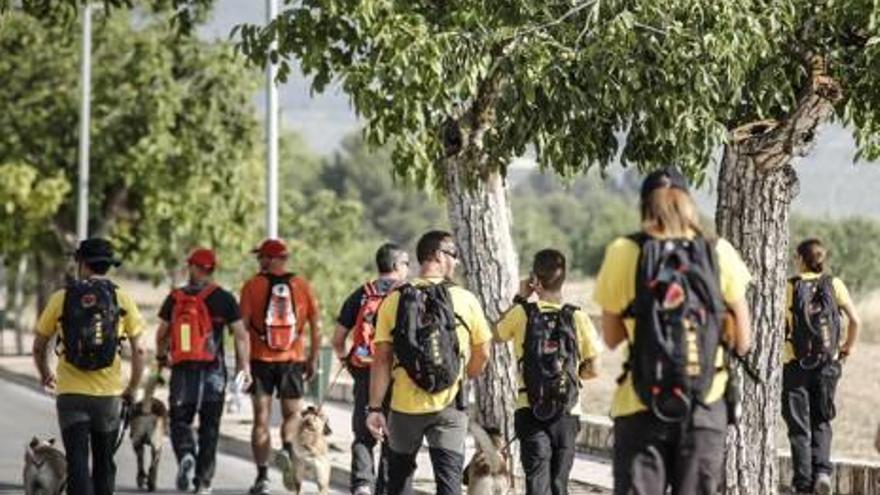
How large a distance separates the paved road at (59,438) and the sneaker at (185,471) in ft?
1.10

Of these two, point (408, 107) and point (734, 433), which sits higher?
point (408, 107)

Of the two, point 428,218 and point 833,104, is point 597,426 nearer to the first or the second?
point 833,104

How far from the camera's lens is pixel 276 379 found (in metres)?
17.4

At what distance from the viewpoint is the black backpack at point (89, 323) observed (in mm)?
13531

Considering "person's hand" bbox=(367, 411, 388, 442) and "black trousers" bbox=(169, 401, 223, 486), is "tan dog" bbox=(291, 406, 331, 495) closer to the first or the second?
"black trousers" bbox=(169, 401, 223, 486)

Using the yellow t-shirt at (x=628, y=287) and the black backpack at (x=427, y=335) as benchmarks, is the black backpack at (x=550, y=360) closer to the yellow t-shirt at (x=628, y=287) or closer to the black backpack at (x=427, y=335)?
the black backpack at (x=427, y=335)

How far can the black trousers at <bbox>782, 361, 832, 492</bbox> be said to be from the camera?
16.4m

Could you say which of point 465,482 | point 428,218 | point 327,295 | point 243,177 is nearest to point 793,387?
point 465,482

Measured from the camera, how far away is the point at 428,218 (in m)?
155

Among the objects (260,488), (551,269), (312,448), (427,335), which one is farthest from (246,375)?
(427,335)

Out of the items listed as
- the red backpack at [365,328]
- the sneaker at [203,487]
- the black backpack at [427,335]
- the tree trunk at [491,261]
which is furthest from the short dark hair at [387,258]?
the black backpack at [427,335]

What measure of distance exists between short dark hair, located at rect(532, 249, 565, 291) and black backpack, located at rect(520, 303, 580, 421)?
130mm

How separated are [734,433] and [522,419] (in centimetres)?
169

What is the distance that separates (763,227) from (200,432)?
15.6 feet
